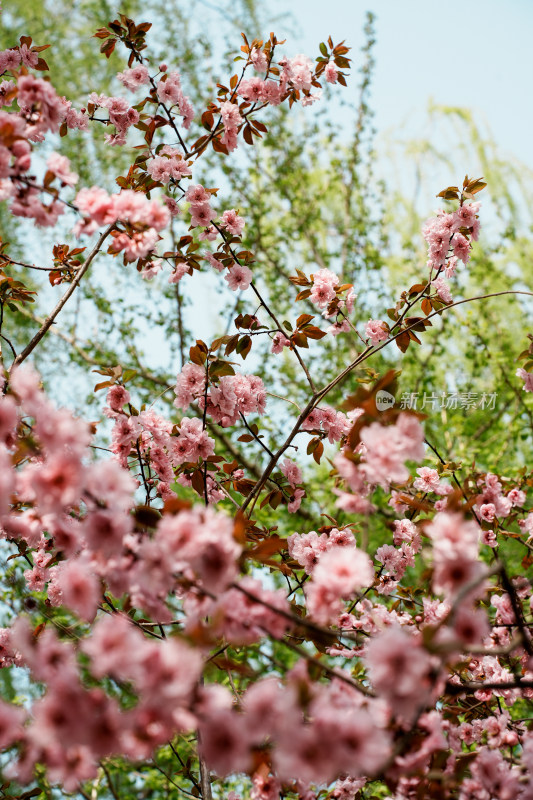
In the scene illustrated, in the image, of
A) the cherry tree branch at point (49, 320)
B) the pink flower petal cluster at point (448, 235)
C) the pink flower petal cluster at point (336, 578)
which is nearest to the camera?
the pink flower petal cluster at point (336, 578)

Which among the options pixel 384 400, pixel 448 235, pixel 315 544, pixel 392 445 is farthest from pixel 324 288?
pixel 392 445

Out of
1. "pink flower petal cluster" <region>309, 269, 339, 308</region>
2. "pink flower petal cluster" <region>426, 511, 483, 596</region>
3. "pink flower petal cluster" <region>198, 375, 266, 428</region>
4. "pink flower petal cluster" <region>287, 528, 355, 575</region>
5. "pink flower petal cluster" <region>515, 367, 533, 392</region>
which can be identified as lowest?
"pink flower petal cluster" <region>426, 511, 483, 596</region>

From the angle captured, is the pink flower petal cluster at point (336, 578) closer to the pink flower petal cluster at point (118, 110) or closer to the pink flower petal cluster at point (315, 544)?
the pink flower petal cluster at point (315, 544)

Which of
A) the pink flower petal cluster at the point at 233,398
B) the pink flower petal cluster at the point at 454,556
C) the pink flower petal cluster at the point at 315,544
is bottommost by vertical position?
the pink flower petal cluster at the point at 454,556

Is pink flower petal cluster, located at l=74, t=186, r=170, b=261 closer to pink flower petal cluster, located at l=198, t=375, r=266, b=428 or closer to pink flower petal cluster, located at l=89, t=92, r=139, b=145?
pink flower petal cluster, located at l=198, t=375, r=266, b=428

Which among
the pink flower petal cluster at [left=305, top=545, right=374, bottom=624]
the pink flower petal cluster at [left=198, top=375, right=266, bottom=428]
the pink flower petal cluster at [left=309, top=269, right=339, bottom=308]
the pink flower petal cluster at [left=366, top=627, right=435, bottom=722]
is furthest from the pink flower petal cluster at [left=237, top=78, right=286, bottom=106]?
the pink flower petal cluster at [left=366, top=627, right=435, bottom=722]

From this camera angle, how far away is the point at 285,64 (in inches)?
82.5

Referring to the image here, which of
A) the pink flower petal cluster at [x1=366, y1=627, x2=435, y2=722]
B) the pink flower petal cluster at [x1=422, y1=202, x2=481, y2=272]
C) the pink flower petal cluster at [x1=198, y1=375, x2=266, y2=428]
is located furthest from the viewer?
the pink flower petal cluster at [x1=422, y1=202, x2=481, y2=272]

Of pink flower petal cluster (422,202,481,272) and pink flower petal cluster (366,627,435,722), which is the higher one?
pink flower petal cluster (422,202,481,272)

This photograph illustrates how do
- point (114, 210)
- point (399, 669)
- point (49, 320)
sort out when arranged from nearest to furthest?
1. point (399, 669)
2. point (114, 210)
3. point (49, 320)

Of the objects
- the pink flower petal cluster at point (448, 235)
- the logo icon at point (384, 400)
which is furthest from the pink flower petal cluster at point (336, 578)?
the pink flower petal cluster at point (448, 235)

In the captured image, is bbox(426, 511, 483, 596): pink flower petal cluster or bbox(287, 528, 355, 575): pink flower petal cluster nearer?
bbox(426, 511, 483, 596): pink flower petal cluster

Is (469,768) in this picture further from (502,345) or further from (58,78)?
(58,78)

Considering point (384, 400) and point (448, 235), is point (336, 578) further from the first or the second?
point (448, 235)
